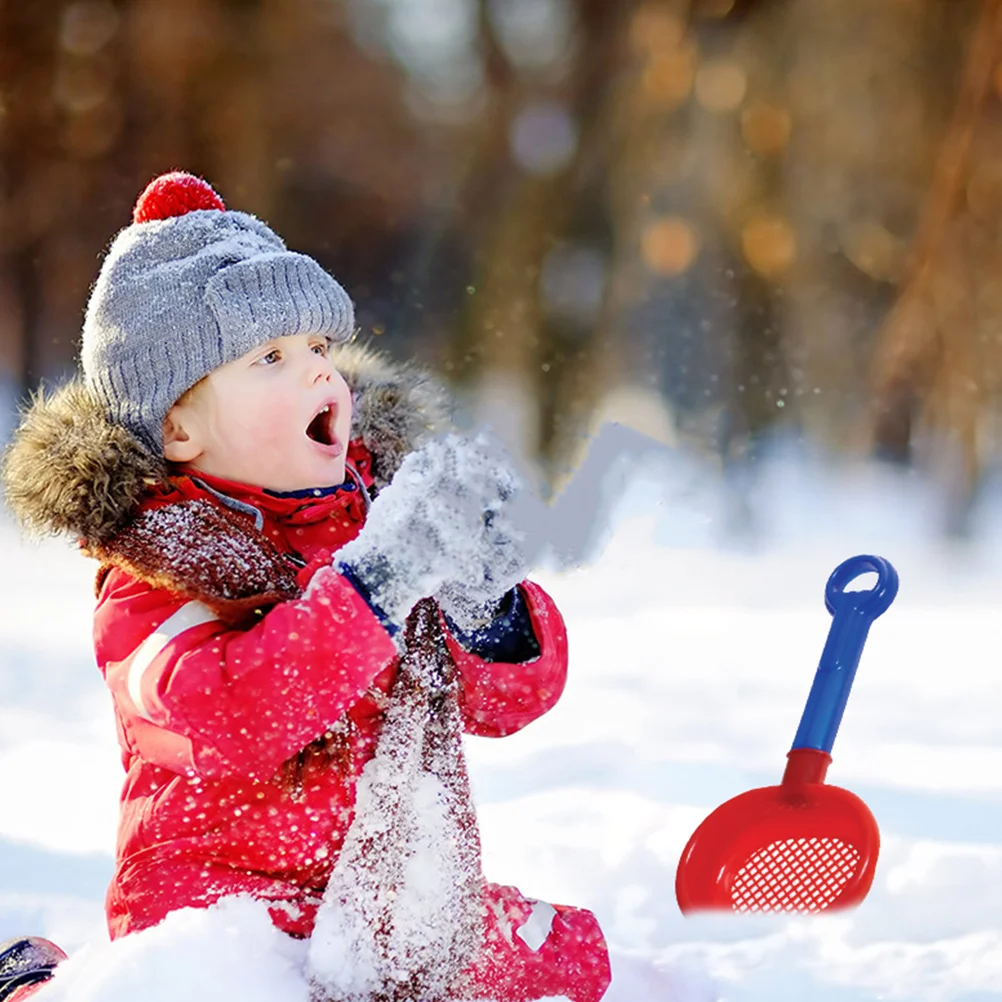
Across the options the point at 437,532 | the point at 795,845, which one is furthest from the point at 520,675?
the point at 795,845

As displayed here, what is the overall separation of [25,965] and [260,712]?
366mm

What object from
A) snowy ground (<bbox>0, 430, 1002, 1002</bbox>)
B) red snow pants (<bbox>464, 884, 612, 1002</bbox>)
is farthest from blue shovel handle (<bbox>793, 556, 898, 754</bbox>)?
red snow pants (<bbox>464, 884, 612, 1002</bbox>)

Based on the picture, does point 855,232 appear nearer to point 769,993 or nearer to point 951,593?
point 951,593

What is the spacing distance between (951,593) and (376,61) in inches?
85.4

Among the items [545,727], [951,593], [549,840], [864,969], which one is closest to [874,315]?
[951,593]

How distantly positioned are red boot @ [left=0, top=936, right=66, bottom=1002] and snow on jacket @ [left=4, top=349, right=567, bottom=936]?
0.11 metres

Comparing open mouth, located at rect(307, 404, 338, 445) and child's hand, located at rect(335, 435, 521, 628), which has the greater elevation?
open mouth, located at rect(307, 404, 338, 445)

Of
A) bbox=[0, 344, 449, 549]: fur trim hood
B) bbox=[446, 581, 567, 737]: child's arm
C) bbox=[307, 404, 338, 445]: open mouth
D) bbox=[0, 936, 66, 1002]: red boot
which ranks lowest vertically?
bbox=[0, 936, 66, 1002]: red boot

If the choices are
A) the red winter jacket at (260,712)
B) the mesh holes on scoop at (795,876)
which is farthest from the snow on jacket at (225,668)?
the mesh holes on scoop at (795,876)

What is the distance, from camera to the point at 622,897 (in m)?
1.11

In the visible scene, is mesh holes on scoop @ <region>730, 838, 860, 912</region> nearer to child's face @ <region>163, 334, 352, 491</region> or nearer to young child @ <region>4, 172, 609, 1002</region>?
young child @ <region>4, 172, 609, 1002</region>

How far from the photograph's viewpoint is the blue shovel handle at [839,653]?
94 cm

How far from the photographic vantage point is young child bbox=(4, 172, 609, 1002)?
2.25 ft

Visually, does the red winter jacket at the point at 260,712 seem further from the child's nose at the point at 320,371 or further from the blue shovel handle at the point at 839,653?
the blue shovel handle at the point at 839,653
